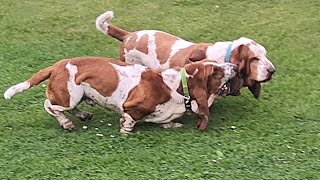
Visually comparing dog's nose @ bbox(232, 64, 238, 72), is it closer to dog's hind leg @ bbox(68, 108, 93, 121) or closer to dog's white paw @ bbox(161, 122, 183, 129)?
dog's white paw @ bbox(161, 122, 183, 129)

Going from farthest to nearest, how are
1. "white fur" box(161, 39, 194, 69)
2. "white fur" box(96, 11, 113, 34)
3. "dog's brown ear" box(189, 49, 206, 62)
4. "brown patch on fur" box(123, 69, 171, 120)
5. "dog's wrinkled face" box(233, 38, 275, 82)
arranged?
"white fur" box(96, 11, 113, 34)
"white fur" box(161, 39, 194, 69)
"dog's brown ear" box(189, 49, 206, 62)
"dog's wrinkled face" box(233, 38, 275, 82)
"brown patch on fur" box(123, 69, 171, 120)

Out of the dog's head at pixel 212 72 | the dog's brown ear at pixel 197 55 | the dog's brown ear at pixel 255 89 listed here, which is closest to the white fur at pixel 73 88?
the dog's head at pixel 212 72

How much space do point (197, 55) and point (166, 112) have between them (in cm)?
50

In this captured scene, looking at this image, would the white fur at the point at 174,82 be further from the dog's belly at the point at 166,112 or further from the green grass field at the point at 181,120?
the green grass field at the point at 181,120

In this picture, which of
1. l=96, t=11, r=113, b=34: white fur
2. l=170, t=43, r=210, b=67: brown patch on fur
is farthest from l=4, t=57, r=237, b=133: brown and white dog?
l=96, t=11, r=113, b=34: white fur

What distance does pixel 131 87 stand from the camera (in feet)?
13.9

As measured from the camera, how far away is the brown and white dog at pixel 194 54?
14.7 ft

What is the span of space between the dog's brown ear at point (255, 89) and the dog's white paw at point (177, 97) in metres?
0.58

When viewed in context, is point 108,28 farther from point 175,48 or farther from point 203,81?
point 203,81

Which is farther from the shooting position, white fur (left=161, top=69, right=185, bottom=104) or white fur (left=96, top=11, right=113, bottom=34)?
white fur (left=96, top=11, right=113, bottom=34)

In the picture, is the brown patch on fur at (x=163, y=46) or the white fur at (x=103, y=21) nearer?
the brown patch on fur at (x=163, y=46)

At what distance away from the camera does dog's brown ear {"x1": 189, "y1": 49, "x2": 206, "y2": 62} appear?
4570mm

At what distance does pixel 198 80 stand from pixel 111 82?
0.51m

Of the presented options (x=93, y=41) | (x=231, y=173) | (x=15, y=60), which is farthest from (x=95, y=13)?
(x=231, y=173)
